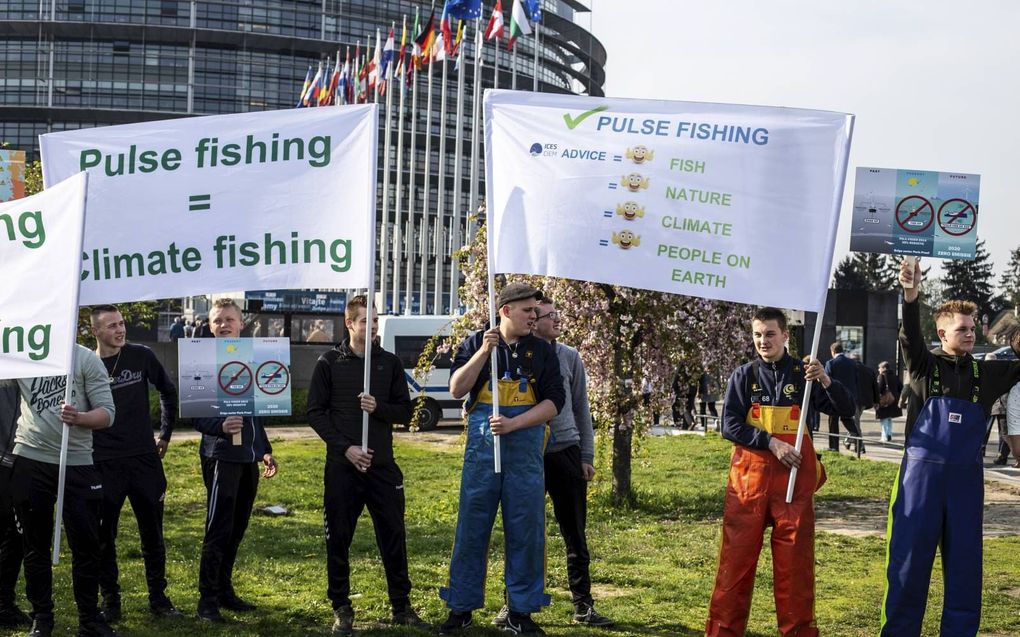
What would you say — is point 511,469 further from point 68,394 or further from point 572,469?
point 68,394

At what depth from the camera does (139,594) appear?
28.0 feet

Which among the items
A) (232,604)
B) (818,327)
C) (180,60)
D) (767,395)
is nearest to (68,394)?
(232,604)

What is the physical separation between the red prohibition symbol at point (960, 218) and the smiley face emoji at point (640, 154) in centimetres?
193

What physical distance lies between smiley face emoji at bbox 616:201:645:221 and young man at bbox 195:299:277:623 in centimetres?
276

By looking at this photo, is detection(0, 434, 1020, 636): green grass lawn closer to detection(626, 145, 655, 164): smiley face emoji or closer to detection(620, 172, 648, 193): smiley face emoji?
detection(620, 172, 648, 193): smiley face emoji

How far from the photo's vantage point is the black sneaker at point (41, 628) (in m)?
6.96

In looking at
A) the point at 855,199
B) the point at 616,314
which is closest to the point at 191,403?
the point at 855,199

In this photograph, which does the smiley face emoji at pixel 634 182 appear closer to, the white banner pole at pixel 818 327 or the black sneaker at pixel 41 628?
the white banner pole at pixel 818 327

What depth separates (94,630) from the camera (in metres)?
6.89

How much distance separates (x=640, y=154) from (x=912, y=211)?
181cm

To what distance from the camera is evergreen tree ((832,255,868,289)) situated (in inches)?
4193

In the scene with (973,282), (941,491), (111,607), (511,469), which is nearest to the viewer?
(941,491)

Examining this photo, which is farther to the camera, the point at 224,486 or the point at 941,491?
the point at 224,486

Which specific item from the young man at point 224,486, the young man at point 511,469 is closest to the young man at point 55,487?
the young man at point 224,486
